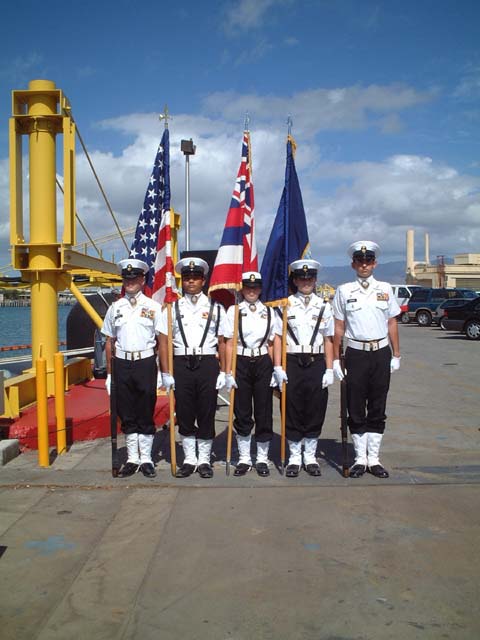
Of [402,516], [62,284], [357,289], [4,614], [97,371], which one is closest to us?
[4,614]

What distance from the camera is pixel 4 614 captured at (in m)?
3.07

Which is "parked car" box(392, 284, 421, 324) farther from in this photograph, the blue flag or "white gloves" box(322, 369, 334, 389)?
"white gloves" box(322, 369, 334, 389)

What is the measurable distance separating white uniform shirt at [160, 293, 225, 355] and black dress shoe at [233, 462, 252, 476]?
3.51 feet

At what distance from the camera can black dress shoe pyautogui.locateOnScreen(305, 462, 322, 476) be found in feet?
17.5

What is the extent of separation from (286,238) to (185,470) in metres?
2.49

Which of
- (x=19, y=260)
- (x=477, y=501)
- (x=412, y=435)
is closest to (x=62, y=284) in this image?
(x=19, y=260)

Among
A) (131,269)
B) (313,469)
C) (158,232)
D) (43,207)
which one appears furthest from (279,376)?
(43,207)

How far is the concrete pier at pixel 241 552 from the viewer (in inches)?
117

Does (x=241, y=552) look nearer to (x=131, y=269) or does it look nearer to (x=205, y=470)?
(x=205, y=470)

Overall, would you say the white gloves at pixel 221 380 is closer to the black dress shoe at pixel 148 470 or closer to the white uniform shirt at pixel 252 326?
the white uniform shirt at pixel 252 326

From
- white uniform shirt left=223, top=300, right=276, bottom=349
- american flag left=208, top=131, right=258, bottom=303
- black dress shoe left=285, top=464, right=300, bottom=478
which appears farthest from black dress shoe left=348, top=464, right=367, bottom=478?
american flag left=208, top=131, right=258, bottom=303

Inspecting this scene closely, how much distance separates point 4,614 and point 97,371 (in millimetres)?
8878

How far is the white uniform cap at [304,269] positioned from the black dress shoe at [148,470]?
2.22m

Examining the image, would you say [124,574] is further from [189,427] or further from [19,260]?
[19,260]
